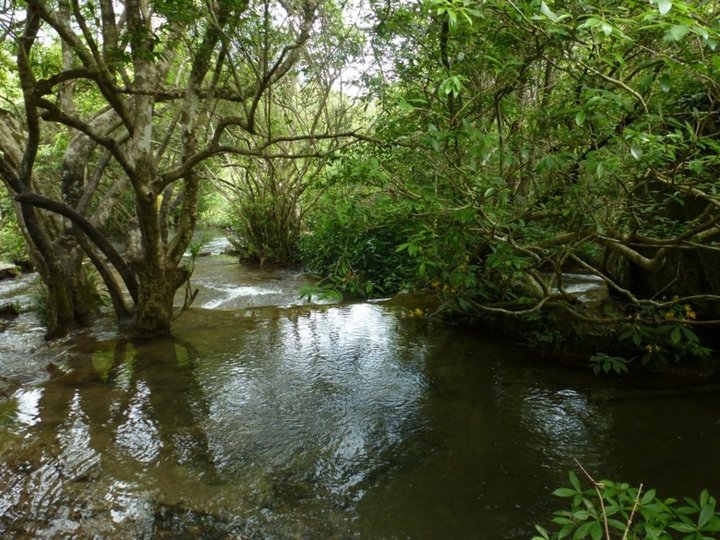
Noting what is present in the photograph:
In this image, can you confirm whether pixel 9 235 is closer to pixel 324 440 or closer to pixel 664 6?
pixel 324 440

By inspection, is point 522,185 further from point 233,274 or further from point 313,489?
point 233,274

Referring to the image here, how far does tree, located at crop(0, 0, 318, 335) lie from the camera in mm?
4098

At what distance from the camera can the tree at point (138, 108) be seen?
410 cm

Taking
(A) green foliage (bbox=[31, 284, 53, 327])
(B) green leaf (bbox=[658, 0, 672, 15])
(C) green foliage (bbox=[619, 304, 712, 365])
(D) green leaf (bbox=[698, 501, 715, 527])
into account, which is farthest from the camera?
(A) green foliage (bbox=[31, 284, 53, 327])

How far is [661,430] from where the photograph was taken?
3777mm

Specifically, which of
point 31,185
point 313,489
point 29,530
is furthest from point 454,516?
point 31,185

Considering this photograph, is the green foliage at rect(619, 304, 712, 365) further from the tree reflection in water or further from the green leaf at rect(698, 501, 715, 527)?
the tree reflection in water

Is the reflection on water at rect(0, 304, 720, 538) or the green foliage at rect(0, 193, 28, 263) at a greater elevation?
the green foliage at rect(0, 193, 28, 263)

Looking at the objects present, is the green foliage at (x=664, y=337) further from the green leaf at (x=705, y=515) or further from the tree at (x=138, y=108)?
the tree at (x=138, y=108)

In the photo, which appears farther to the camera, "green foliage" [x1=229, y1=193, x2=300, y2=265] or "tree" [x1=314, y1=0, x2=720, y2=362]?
"green foliage" [x1=229, y1=193, x2=300, y2=265]

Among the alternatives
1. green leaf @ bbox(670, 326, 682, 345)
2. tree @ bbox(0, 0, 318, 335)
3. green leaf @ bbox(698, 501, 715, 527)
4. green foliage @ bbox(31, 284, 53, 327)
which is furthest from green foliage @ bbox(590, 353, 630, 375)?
green foliage @ bbox(31, 284, 53, 327)

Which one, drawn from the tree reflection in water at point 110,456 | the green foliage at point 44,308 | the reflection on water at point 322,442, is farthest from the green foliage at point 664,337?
the green foliage at point 44,308

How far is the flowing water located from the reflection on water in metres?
0.02

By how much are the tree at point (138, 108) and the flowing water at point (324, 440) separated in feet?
3.93
